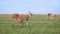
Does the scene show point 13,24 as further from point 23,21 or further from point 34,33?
point 34,33

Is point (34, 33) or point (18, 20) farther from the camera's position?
point (18, 20)

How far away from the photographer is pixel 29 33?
403 cm

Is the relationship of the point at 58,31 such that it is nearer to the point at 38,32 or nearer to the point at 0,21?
the point at 38,32

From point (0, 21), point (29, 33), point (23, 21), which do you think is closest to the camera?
point (29, 33)

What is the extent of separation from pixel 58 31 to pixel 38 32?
0.45m

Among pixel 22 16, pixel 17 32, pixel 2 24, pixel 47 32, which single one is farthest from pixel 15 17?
pixel 47 32

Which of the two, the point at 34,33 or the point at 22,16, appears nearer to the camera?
the point at 34,33

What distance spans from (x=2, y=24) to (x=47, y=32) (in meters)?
1.33

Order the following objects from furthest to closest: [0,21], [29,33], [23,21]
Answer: [23,21] < [0,21] < [29,33]

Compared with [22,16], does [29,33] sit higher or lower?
lower

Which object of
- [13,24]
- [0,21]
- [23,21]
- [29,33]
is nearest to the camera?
[29,33]

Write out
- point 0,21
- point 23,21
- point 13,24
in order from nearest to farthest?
point 0,21 → point 13,24 → point 23,21

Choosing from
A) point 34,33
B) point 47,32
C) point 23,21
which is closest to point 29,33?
point 34,33

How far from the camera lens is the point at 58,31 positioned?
4043 millimetres
